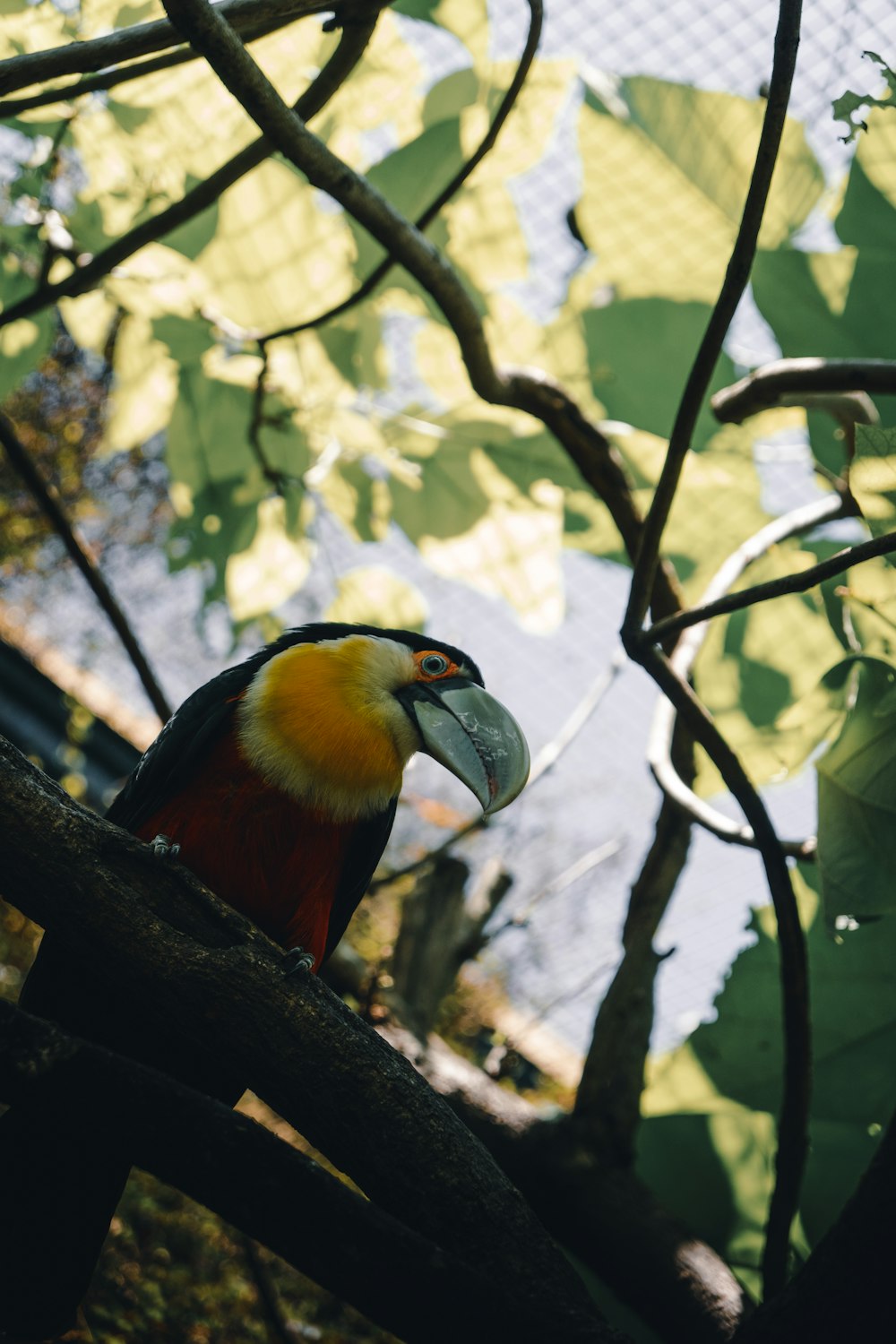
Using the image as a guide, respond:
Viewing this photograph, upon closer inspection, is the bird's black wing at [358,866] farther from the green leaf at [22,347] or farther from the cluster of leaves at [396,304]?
the green leaf at [22,347]

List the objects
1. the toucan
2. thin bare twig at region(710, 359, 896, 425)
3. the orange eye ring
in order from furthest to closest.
Result: the orange eye ring < the toucan < thin bare twig at region(710, 359, 896, 425)

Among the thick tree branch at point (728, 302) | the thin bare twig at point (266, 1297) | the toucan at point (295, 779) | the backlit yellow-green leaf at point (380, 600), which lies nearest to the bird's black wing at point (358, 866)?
the toucan at point (295, 779)

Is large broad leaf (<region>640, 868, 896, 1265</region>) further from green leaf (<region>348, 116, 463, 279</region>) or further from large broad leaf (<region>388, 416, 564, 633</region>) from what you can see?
green leaf (<region>348, 116, 463, 279</region>)

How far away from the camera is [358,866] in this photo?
7.59 ft

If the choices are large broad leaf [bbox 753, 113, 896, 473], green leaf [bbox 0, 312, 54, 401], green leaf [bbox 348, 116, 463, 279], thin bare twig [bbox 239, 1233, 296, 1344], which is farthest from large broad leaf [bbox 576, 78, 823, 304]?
thin bare twig [bbox 239, 1233, 296, 1344]

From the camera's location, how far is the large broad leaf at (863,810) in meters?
1.63

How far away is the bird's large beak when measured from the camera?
216 cm

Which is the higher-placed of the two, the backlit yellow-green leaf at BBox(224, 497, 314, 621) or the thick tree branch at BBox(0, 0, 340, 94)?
the backlit yellow-green leaf at BBox(224, 497, 314, 621)

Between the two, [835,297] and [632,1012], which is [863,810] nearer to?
[632,1012]

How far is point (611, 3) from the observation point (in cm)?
279

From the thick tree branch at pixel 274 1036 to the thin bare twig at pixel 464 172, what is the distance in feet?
3.76

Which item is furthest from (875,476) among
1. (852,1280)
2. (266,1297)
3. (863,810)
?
(266,1297)

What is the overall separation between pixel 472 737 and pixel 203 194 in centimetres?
118

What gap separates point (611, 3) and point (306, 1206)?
295 centimetres
